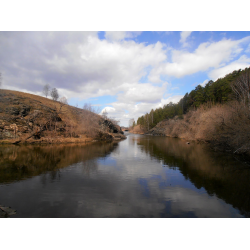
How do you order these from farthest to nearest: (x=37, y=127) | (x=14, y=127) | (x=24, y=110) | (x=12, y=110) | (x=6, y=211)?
(x=24, y=110), (x=12, y=110), (x=37, y=127), (x=14, y=127), (x=6, y=211)

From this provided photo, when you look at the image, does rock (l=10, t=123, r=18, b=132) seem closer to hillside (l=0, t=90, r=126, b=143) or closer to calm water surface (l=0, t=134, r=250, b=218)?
hillside (l=0, t=90, r=126, b=143)

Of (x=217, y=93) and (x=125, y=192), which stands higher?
(x=217, y=93)

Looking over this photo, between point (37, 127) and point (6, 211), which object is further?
point (37, 127)

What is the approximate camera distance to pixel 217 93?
48000mm

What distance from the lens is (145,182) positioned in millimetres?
9242

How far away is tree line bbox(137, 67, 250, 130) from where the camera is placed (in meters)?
26.7

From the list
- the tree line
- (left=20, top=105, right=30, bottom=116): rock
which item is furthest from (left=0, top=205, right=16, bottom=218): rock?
(left=20, top=105, right=30, bottom=116): rock

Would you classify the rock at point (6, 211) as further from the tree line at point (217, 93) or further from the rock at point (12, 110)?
the rock at point (12, 110)

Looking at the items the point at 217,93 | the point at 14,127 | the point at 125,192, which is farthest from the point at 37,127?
the point at 217,93

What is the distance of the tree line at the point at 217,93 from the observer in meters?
26.7

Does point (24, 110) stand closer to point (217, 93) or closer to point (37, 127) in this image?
point (37, 127)

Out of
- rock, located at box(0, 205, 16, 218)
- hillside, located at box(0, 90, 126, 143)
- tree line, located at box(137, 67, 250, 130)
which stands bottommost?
rock, located at box(0, 205, 16, 218)
